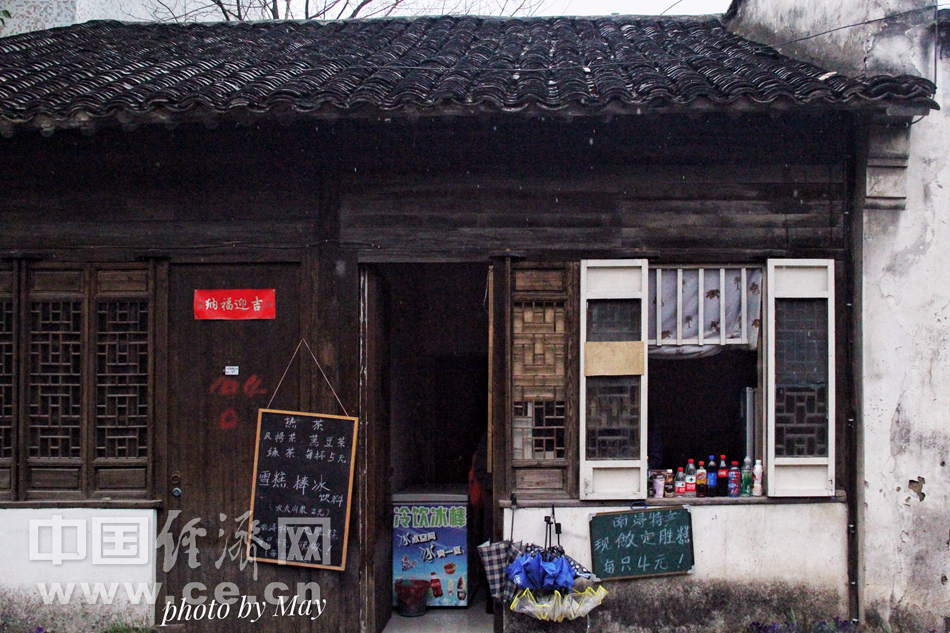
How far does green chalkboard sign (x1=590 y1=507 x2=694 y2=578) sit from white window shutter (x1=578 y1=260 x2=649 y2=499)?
0.73ft

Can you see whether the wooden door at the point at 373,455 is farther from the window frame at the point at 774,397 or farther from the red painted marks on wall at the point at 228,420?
the window frame at the point at 774,397

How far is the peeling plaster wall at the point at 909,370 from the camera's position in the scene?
673 cm

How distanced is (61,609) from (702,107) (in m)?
6.83

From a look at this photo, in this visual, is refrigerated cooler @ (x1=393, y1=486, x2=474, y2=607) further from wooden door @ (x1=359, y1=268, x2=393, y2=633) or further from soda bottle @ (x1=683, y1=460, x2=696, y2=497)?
soda bottle @ (x1=683, y1=460, x2=696, y2=497)

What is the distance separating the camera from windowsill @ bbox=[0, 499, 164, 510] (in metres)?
6.89

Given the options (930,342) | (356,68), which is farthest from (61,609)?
(930,342)

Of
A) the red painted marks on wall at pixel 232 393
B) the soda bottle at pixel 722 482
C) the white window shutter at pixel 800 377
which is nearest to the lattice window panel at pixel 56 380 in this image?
the red painted marks on wall at pixel 232 393

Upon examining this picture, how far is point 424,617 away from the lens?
7.78 m

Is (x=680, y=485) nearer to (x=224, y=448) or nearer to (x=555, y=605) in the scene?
(x=555, y=605)

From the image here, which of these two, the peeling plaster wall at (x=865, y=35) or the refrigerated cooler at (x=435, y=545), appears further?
the refrigerated cooler at (x=435, y=545)

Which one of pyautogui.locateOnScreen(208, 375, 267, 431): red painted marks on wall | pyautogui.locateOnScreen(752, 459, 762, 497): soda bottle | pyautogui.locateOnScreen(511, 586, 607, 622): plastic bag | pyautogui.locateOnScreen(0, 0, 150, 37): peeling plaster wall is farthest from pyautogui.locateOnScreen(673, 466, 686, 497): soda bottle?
pyautogui.locateOnScreen(0, 0, 150, 37): peeling plaster wall

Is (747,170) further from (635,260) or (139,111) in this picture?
(139,111)

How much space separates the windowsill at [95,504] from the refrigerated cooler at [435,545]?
2.30 metres

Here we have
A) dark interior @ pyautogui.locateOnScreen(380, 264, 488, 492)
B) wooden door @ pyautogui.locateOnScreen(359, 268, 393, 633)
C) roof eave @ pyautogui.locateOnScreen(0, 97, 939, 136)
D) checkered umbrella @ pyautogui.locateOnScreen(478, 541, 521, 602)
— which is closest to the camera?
roof eave @ pyautogui.locateOnScreen(0, 97, 939, 136)
